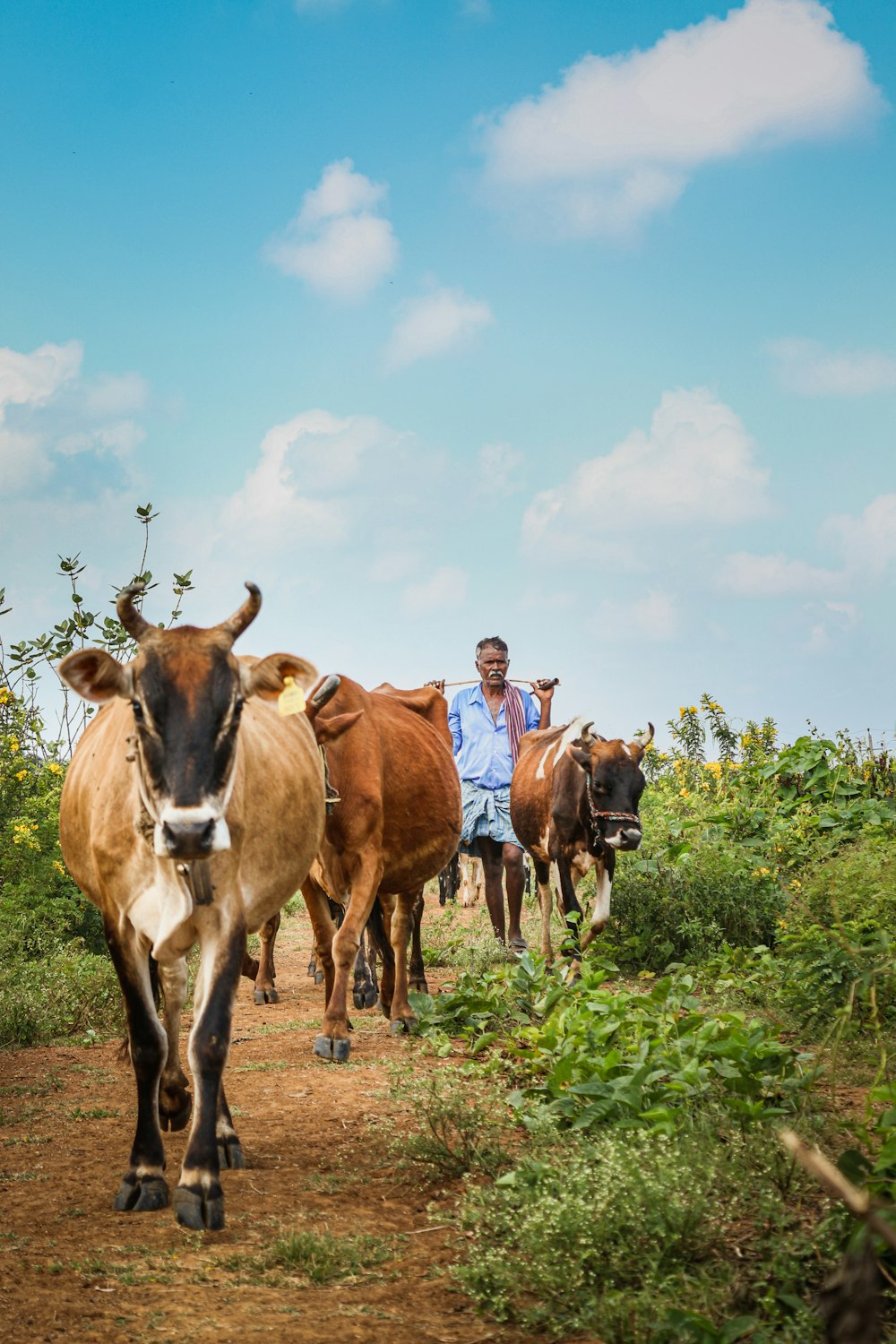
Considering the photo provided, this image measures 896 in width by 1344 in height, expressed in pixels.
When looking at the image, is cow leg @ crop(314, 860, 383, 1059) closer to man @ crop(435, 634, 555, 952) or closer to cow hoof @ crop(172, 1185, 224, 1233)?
cow hoof @ crop(172, 1185, 224, 1233)

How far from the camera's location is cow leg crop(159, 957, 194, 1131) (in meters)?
5.16

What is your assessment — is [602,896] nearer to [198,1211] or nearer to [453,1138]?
[453,1138]

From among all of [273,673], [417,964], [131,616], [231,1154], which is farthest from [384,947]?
[131,616]

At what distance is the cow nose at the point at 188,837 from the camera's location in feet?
13.1

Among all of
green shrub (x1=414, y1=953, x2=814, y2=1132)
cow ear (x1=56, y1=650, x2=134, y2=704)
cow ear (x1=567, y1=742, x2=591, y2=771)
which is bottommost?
green shrub (x1=414, y1=953, x2=814, y2=1132)

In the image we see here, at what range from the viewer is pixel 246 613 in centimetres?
471

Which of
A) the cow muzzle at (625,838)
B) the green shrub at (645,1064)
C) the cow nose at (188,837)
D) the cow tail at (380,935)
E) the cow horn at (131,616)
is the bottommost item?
the green shrub at (645,1064)

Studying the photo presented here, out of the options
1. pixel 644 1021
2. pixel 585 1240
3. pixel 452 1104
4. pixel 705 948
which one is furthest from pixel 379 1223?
pixel 705 948

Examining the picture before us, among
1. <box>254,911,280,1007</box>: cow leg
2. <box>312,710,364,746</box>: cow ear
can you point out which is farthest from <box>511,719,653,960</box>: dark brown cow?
<box>312,710,364,746</box>: cow ear

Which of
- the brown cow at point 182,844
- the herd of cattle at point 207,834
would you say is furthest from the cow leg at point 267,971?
the brown cow at point 182,844

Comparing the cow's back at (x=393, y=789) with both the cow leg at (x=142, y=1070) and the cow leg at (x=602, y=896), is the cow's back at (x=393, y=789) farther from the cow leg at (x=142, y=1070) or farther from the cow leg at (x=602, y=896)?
the cow leg at (x=142, y=1070)

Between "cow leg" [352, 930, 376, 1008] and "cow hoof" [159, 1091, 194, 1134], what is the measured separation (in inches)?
135

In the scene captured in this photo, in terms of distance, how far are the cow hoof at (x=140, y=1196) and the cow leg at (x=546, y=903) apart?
203 inches

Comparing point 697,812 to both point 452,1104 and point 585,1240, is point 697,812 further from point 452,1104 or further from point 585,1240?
point 585,1240
